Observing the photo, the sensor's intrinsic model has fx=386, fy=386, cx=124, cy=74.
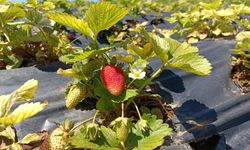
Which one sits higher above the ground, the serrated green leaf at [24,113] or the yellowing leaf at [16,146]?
the serrated green leaf at [24,113]

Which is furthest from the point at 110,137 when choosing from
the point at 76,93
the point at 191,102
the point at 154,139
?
the point at 191,102

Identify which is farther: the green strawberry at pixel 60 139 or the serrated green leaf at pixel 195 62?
the serrated green leaf at pixel 195 62

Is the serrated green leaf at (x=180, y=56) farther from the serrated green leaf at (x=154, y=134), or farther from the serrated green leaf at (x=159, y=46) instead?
the serrated green leaf at (x=154, y=134)

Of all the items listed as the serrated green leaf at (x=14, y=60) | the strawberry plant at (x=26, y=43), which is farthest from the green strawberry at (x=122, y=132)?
the serrated green leaf at (x=14, y=60)

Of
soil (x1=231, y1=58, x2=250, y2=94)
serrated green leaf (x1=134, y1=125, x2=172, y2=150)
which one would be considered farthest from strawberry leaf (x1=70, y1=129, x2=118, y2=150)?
soil (x1=231, y1=58, x2=250, y2=94)

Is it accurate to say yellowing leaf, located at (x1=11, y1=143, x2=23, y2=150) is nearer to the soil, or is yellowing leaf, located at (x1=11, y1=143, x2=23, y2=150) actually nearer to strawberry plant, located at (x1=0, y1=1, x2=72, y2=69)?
strawberry plant, located at (x1=0, y1=1, x2=72, y2=69)

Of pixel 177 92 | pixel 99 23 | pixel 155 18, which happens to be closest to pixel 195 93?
pixel 177 92

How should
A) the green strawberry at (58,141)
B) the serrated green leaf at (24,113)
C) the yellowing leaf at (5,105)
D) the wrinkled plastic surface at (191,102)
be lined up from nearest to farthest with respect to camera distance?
the serrated green leaf at (24,113) → the yellowing leaf at (5,105) → the green strawberry at (58,141) → the wrinkled plastic surface at (191,102)
